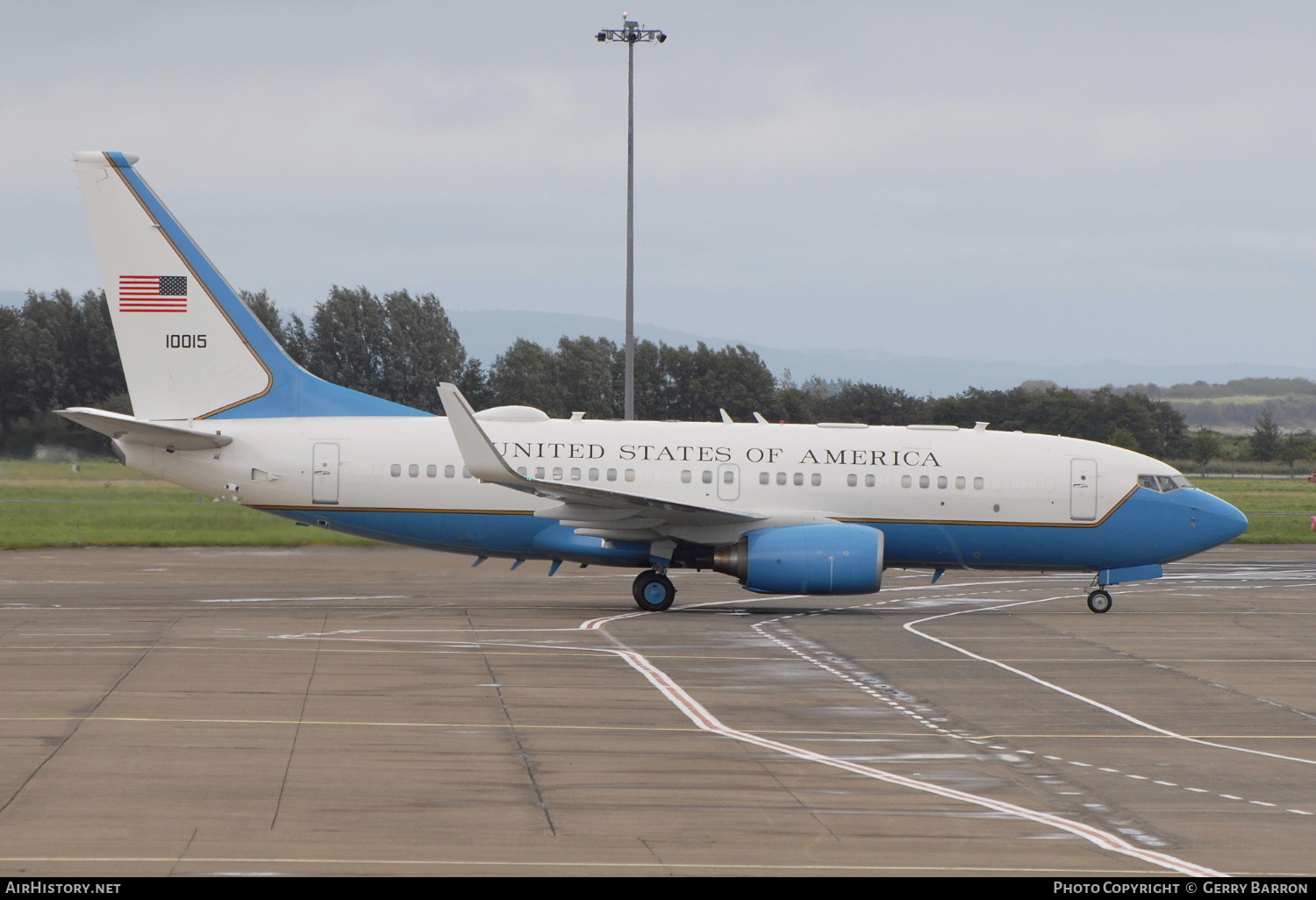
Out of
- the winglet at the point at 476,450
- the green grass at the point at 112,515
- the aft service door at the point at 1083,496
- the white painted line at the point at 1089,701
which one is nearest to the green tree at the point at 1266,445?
the aft service door at the point at 1083,496

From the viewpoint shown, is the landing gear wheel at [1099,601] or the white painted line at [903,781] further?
the landing gear wheel at [1099,601]

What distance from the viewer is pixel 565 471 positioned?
2553 centimetres

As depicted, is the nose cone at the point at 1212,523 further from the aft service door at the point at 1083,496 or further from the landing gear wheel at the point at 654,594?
the landing gear wheel at the point at 654,594

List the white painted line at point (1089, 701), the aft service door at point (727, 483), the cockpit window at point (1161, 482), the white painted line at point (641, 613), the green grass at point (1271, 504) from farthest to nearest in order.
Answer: the green grass at point (1271, 504)
the cockpit window at point (1161, 482)
the aft service door at point (727, 483)
the white painted line at point (641, 613)
the white painted line at point (1089, 701)

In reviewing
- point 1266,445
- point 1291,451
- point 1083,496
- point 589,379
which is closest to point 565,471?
point 1083,496

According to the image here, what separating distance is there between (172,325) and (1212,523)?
20.7 meters

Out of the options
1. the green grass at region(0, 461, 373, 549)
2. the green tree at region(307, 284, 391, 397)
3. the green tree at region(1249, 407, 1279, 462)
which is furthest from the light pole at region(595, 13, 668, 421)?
the green tree at region(1249, 407, 1279, 462)

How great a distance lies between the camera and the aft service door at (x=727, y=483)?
83.5 feet

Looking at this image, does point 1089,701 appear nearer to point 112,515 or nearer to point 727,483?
point 727,483

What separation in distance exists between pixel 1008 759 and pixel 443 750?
18.7 ft

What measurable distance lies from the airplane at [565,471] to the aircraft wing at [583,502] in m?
0.08

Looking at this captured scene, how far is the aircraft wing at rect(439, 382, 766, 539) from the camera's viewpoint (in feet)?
74.3

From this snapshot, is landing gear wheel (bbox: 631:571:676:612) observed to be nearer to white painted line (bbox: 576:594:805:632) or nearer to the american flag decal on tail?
white painted line (bbox: 576:594:805:632)

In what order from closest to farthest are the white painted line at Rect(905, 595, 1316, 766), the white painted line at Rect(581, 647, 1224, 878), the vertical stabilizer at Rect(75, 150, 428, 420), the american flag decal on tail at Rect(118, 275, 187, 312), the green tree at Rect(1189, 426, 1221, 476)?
the white painted line at Rect(581, 647, 1224, 878) → the white painted line at Rect(905, 595, 1316, 766) → the vertical stabilizer at Rect(75, 150, 428, 420) → the american flag decal on tail at Rect(118, 275, 187, 312) → the green tree at Rect(1189, 426, 1221, 476)
